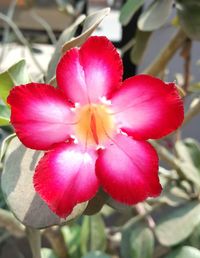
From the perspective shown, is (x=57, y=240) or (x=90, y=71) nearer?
(x=90, y=71)

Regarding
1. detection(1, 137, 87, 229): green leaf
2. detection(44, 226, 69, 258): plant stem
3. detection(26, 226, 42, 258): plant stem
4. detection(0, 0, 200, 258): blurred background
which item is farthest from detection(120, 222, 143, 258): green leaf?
detection(1, 137, 87, 229): green leaf

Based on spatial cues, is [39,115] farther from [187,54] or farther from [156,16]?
[187,54]

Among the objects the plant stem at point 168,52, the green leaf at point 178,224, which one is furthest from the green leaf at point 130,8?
the green leaf at point 178,224

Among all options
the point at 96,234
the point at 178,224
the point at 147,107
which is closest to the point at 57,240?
the point at 96,234

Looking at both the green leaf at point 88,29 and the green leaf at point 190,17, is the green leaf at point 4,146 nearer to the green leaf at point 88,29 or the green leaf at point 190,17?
the green leaf at point 88,29

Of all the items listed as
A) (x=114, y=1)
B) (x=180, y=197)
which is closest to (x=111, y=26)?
(x=114, y=1)

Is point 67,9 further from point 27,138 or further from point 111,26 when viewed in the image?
point 27,138

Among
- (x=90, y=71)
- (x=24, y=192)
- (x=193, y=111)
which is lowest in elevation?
(x=193, y=111)
